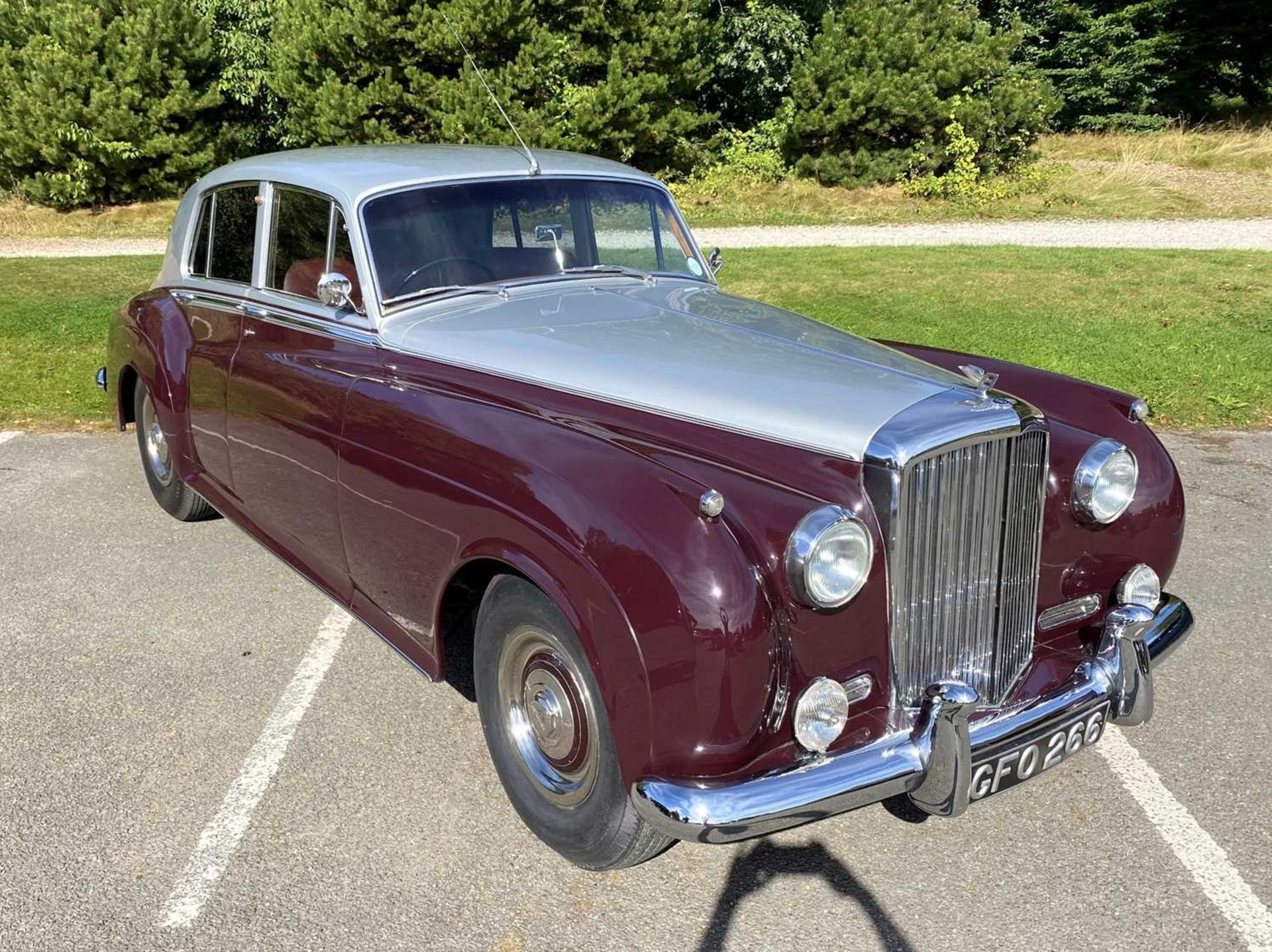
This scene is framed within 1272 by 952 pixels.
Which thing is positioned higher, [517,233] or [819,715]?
[517,233]

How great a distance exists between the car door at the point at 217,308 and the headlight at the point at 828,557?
2.63 meters

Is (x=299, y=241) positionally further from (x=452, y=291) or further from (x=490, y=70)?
(x=490, y=70)

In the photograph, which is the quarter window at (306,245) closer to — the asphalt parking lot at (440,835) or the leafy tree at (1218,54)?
the asphalt parking lot at (440,835)

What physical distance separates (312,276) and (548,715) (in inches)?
77.9

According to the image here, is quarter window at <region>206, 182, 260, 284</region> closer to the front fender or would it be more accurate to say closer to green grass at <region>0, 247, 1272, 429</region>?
the front fender

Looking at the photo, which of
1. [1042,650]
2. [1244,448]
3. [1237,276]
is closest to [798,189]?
[1237,276]

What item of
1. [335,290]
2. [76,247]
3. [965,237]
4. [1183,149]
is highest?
[335,290]

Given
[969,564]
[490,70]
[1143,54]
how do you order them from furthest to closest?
[1143,54], [490,70], [969,564]

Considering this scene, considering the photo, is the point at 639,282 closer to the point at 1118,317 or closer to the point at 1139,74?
the point at 1118,317

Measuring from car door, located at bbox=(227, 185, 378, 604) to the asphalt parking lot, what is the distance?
0.53 metres

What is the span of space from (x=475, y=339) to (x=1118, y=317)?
26.7 ft

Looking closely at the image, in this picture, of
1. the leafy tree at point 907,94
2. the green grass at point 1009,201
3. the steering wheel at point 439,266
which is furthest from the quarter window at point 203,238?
the leafy tree at point 907,94

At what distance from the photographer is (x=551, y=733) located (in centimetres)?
279

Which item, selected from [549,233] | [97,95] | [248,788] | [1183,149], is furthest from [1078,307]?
[97,95]
